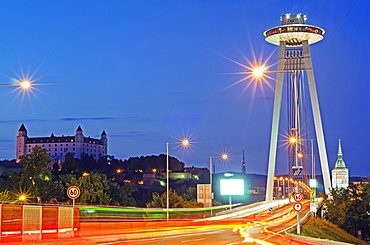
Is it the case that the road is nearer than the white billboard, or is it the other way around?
the road

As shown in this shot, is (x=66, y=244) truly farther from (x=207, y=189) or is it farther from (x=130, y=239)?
(x=207, y=189)

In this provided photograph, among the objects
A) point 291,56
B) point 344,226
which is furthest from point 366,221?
point 291,56

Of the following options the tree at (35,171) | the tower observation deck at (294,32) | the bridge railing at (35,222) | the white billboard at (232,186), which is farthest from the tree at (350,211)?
the bridge railing at (35,222)

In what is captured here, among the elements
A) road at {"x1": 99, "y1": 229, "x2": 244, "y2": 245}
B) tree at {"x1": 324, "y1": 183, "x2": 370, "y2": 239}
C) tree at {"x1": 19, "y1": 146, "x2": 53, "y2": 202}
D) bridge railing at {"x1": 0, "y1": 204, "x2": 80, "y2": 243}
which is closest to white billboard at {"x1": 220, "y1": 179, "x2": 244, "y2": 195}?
tree at {"x1": 324, "y1": 183, "x2": 370, "y2": 239}

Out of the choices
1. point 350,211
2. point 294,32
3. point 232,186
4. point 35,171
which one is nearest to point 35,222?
point 232,186

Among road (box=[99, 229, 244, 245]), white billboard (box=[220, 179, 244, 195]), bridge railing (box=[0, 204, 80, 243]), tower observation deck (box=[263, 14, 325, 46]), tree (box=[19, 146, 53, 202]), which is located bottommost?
road (box=[99, 229, 244, 245])

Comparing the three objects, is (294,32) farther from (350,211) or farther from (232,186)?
(232,186)

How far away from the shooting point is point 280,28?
108m

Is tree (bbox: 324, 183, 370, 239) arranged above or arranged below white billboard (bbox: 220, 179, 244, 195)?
below

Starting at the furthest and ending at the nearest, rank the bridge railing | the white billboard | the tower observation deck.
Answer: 1. the tower observation deck
2. the white billboard
3. the bridge railing

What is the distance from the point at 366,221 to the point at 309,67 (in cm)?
2834

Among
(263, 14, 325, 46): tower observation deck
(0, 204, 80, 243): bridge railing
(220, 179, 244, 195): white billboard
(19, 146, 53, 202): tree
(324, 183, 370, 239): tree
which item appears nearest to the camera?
(0, 204, 80, 243): bridge railing

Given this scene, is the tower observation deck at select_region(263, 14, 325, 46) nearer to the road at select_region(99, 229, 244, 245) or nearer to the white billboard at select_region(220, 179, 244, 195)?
the white billboard at select_region(220, 179, 244, 195)

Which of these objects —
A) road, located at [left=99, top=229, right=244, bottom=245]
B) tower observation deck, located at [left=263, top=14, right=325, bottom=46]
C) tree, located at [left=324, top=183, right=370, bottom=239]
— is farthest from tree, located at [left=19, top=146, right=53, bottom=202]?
road, located at [left=99, top=229, right=244, bottom=245]
